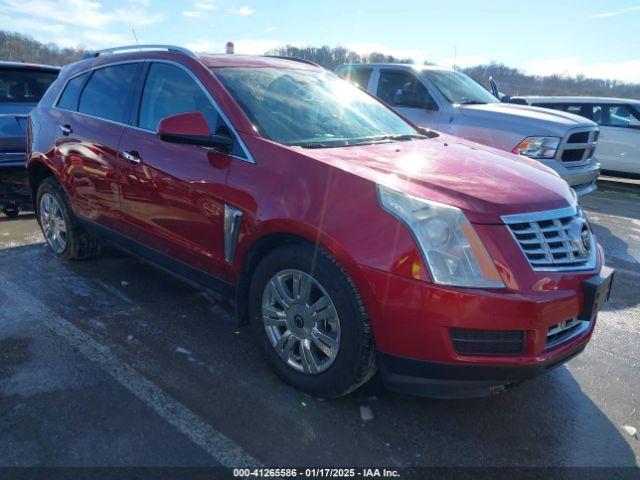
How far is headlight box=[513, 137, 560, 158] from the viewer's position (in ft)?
22.1

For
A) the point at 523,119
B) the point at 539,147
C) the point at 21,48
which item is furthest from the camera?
the point at 21,48

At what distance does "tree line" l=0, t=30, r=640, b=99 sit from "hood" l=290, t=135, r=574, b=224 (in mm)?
1970

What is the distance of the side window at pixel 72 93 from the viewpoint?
4.66 m

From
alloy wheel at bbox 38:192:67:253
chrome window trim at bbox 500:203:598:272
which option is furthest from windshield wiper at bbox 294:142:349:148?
alloy wheel at bbox 38:192:67:253

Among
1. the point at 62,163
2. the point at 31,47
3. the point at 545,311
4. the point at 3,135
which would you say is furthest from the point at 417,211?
the point at 31,47

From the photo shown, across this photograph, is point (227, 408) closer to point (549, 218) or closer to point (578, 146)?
point (549, 218)

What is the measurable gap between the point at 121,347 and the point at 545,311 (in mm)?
2539

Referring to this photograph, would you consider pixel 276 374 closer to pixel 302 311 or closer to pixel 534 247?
pixel 302 311

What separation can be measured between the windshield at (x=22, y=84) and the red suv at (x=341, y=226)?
12.3 ft

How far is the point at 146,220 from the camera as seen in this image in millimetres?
3748

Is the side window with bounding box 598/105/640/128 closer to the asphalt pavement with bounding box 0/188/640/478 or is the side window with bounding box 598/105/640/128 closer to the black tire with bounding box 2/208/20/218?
the asphalt pavement with bounding box 0/188/640/478

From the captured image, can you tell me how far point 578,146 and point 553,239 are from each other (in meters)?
5.24

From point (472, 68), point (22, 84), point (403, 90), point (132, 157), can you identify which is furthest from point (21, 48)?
point (472, 68)

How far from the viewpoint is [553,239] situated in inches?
99.7
